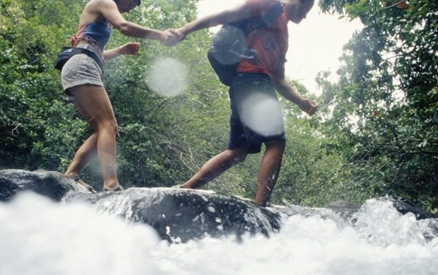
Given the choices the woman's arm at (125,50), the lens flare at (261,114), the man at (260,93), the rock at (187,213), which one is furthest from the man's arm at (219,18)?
the rock at (187,213)

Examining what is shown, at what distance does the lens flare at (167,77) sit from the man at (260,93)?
29.0ft

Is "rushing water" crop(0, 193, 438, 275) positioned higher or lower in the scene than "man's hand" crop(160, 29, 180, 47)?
lower

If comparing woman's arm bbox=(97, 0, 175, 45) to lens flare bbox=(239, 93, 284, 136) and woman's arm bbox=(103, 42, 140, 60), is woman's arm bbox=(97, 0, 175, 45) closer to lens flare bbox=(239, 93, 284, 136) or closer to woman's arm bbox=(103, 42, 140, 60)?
woman's arm bbox=(103, 42, 140, 60)

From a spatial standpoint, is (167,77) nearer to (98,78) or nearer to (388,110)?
(388,110)

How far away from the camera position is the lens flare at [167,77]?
1252cm

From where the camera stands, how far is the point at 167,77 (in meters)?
12.4

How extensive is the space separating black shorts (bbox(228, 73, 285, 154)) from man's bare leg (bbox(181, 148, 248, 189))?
0.42 ft

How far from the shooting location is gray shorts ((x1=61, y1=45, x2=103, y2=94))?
359cm

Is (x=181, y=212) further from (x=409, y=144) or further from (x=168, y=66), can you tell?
(x=168, y=66)

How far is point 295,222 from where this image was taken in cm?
299

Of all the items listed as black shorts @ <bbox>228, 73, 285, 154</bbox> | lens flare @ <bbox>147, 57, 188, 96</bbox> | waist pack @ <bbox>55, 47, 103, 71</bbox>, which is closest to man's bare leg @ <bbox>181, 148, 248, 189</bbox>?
black shorts @ <bbox>228, 73, 285, 154</bbox>

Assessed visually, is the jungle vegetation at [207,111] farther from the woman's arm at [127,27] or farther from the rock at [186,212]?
the rock at [186,212]

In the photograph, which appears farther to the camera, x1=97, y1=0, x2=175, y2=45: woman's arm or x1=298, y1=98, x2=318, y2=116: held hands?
x1=298, y1=98, x2=318, y2=116: held hands

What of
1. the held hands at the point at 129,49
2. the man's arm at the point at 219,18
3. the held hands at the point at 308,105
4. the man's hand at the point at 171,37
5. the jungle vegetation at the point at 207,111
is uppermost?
the man's arm at the point at 219,18
